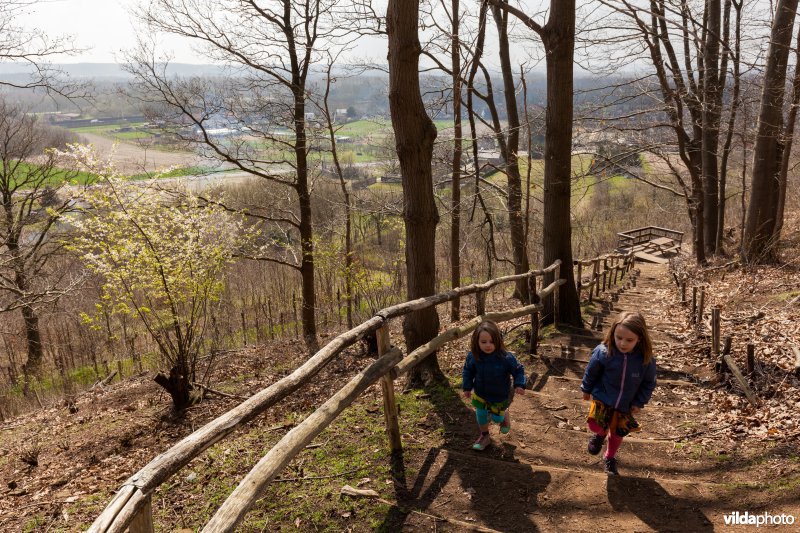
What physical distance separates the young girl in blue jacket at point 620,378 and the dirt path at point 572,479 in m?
0.39

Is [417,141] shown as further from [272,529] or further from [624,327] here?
[272,529]

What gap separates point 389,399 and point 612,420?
186 centimetres

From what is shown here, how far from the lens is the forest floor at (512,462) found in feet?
12.1

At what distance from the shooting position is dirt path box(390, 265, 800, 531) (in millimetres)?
3572

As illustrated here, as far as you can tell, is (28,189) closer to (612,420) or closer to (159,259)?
(159,259)

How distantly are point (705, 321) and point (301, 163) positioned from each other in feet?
32.7

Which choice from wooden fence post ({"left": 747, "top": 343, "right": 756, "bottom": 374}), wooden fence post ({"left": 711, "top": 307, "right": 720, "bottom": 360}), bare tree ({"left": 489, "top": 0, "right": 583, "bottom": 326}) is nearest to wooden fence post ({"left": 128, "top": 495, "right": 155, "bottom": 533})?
wooden fence post ({"left": 747, "top": 343, "right": 756, "bottom": 374})

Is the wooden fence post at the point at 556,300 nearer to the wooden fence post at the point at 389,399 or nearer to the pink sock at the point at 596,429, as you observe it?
the pink sock at the point at 596,429

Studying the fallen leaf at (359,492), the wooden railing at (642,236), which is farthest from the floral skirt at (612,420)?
the wooden railing at (642,236)

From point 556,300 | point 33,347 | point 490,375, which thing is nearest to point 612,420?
point 490,375

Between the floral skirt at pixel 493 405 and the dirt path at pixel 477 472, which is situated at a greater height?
the floral skirt at pixel 493 405

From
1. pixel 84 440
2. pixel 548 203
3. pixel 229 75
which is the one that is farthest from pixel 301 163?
pixel 84 440

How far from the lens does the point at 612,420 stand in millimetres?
4188

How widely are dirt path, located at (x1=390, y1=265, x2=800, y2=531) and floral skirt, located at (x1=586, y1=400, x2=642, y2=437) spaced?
372mm
